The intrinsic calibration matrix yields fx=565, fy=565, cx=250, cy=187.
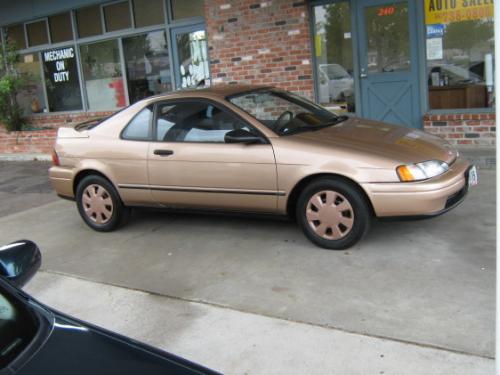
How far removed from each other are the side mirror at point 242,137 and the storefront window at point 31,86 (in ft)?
30.8

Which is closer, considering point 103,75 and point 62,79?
point 103,75

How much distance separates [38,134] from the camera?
1273 centimetres

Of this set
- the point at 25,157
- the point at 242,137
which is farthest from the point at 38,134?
the point at 242,137

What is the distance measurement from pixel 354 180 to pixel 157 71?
24.9 ft

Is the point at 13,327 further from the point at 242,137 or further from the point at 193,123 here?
the point at 193,123

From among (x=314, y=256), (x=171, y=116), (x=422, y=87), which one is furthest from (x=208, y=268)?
(x=422, y=87)

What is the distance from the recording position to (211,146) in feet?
18.4

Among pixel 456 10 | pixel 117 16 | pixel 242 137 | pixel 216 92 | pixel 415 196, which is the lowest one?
pixel 415 196

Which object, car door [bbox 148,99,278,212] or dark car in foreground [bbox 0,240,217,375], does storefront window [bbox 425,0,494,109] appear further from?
dark car in foreground [bbox 0,240,217,375]

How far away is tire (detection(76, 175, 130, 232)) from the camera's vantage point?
6.27m

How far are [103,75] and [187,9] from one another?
9.10 ft

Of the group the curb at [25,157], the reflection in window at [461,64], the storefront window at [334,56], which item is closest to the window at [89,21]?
the curb at [25,157]

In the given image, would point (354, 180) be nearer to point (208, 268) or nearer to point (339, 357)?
point (208, 268)

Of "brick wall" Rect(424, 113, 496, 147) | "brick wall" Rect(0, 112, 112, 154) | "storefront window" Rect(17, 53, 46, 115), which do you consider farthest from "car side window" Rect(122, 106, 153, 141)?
"storefront window" Rect(17, 53, 46, 115)
